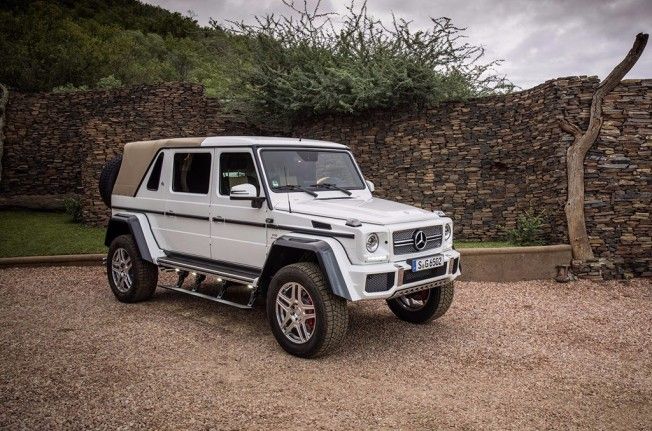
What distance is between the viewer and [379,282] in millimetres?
4730

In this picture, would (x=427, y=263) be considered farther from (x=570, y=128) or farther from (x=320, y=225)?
(x=570, y=128)

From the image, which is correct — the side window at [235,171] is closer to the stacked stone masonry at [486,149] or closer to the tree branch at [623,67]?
the stacked stone masonry at [486,149]

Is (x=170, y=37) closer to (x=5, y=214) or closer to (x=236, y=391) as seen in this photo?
(x=5, y=214)

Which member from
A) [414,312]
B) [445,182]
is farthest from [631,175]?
[414,312]

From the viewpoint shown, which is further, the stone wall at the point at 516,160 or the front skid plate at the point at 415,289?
the stone wall at the point at 516,160

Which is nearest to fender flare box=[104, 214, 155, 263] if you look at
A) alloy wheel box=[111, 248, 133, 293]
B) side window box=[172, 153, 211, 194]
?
alloy wheel box=[111, 248, 133, 293]

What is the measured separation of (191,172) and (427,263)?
3072 mm

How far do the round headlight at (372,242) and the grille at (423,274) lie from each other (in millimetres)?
415

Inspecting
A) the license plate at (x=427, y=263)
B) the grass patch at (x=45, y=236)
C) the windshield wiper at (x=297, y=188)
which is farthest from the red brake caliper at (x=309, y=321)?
the grass patch at (x=45, y=236)

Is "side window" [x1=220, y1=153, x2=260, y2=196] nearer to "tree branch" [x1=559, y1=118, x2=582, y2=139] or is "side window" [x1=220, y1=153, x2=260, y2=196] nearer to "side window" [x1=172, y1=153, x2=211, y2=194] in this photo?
"side window" [x1=172, y1=153, x2=211, y2=194]

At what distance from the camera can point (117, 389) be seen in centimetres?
422

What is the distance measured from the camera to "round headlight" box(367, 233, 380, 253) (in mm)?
4757

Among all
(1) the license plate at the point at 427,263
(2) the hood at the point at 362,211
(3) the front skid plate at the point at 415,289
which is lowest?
(3) the front skid plate at the point at 415,289

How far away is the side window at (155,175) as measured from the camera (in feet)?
22.4
